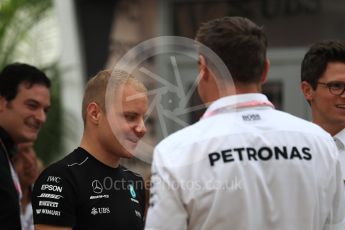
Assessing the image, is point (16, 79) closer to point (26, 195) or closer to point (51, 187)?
point (51, 187)

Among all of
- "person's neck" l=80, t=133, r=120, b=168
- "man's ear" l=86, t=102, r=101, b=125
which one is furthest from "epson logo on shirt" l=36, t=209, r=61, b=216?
"man's ear" l=86, t=102, r=101, b=125

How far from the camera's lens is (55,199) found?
11.1 ft

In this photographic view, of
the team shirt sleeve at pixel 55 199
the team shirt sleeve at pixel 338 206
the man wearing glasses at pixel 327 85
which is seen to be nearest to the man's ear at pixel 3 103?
the team shirt sleeve at pixel 55 199

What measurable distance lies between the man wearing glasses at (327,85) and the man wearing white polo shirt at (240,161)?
1.12 m

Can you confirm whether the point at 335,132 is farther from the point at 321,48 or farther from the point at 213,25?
the point at 213,25

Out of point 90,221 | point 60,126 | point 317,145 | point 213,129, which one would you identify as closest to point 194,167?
point 213,129

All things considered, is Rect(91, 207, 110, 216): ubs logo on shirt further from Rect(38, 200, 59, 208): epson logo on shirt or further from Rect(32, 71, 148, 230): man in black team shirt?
Rect(38, 200, 59, 208): epson logo on shirt

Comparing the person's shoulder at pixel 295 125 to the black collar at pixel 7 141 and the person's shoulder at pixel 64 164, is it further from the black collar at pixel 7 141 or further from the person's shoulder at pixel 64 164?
the black collar at pixel 7 141

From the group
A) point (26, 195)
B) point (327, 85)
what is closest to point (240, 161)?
point (327, 85)

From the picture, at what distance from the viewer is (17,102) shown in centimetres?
457

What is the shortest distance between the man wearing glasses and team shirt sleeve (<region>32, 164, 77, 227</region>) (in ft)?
4.62

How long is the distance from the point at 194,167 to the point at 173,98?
7.23ft

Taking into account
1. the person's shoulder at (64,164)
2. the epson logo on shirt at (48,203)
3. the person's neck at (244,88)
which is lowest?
the epson logo on shirt at (48,203)

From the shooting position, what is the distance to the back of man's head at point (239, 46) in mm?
2820
